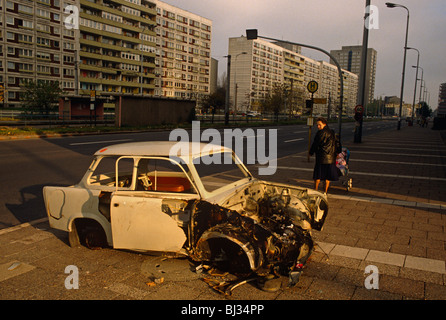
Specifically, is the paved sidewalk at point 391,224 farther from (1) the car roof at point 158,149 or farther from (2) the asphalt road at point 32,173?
(2) the asphalt road at point 32,173

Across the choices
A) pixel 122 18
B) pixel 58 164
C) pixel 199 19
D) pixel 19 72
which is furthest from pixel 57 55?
pixel 58 164

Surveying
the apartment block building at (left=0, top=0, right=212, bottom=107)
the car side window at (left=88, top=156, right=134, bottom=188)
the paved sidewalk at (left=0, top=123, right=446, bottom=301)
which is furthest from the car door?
the apartment block building at (left=0, top=0, right=212, bottom=107)

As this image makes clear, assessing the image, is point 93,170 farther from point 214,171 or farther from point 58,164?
point 58,164

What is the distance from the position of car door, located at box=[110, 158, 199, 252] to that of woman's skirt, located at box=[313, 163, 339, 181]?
186 inches

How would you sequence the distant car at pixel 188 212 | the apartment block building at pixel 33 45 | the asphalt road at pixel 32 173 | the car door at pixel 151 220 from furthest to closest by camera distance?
the apartment block building at pixel 33 45 < the asphalt road at pixel 32 173 < the car door at pixel 151 220 < the distant car at pixel 188 212

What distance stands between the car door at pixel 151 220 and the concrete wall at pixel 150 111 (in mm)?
26875

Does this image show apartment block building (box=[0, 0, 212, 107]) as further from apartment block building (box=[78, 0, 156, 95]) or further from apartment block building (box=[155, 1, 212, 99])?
apartment block building (box=[155, 1, 212, 99])

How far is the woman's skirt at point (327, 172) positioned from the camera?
27.1 ft

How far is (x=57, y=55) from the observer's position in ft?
238

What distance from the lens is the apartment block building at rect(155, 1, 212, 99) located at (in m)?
97.8

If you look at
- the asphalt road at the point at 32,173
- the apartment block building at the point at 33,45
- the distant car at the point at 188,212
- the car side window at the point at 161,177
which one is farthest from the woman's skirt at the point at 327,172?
the apartment block building at the point at 33,45

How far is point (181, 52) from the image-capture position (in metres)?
105

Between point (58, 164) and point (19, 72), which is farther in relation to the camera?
point (19, 72)
